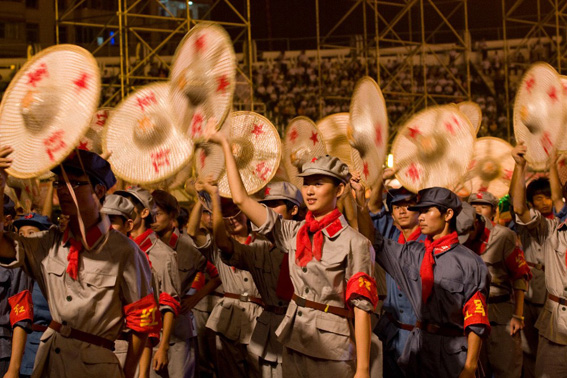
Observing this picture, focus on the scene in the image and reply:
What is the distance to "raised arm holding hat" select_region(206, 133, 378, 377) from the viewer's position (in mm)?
4297

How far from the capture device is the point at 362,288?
422cm

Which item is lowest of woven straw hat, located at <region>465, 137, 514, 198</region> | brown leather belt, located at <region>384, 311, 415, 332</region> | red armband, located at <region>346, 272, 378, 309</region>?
brown leather belt, located at <region>384, 311, 415, 332</region>

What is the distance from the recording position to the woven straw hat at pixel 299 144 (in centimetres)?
717

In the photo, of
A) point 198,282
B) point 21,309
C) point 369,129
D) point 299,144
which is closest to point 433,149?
point 369,129

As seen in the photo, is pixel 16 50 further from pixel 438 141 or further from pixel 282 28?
pixel 438 141

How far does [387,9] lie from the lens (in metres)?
25.6

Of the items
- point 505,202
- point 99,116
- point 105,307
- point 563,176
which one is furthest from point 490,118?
point 105,307

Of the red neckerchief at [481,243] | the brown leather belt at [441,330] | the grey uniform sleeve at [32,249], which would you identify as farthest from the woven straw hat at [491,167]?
the grey uniform sleeve at [32,249]

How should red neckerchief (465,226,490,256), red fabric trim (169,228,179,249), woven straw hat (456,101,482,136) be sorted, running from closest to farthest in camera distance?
red fabric trim (169,228,179,249) < red neckerchief (465,226,490,256) < woven straw hat (456,101,482,136)

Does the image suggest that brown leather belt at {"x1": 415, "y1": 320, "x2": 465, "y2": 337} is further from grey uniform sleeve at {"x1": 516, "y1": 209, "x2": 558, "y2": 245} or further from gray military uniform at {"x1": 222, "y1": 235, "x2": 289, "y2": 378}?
grey uniform sleeve at {"x1": 516, "y1": 209, "x2": 558, "y2": 245}

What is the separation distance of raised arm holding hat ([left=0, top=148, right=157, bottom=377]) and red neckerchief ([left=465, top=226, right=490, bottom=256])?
346cm

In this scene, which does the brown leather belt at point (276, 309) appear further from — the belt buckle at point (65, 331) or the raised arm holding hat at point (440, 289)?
the belt buckle at point (65, 331)

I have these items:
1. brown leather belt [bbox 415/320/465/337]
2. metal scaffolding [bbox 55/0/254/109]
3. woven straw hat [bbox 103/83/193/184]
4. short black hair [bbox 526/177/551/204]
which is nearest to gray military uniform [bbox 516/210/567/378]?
brown leather belt [bbox 415/320/465/337]

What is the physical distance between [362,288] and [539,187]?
368 centimetres
